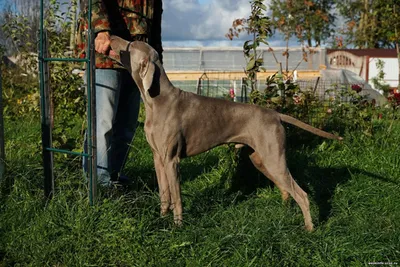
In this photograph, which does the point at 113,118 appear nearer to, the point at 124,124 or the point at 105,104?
the point at 105,104

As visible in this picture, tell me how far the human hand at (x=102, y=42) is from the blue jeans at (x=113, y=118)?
1.05 ft

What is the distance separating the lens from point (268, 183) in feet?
18.2

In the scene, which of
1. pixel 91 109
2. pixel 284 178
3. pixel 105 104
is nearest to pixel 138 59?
pixel 91 109

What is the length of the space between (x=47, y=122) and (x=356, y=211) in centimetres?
252

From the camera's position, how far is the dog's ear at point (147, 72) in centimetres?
411

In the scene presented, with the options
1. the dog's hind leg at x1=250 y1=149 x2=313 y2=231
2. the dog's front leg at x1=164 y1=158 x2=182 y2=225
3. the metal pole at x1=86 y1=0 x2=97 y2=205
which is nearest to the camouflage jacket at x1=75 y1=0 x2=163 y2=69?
the metal pole at x1=86 y1=0 x2=97 y2=205

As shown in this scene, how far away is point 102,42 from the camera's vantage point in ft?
14.3

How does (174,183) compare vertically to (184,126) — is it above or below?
below

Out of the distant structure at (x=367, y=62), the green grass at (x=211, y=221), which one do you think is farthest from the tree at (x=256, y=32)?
the distant structure at (x=367, y=62)

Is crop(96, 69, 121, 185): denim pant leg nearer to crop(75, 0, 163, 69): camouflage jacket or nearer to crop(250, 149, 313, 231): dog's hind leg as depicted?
crop(75, 0, 163, 69): camouflage jacket

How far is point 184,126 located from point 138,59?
58cm

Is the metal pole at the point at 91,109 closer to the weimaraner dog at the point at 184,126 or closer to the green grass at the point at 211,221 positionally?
the green grass at the point at 211,221

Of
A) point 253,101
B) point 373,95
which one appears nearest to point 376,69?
point 373,95

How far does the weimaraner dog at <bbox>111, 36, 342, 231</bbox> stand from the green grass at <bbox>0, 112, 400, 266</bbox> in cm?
22
